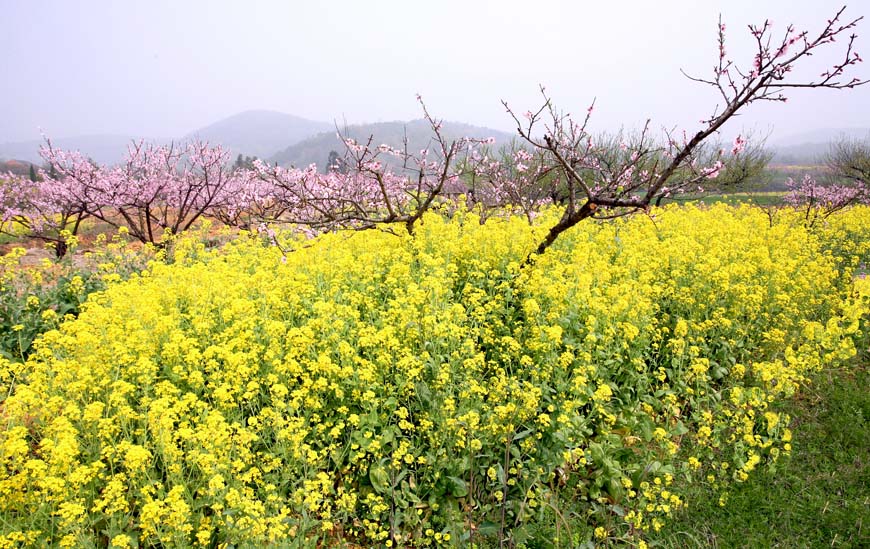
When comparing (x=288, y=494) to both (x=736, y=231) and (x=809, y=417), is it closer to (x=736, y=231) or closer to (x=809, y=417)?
(x=809, y=417)

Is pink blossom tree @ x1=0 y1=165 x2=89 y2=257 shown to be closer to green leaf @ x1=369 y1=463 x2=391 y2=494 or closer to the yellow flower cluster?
the yellow flower cluster

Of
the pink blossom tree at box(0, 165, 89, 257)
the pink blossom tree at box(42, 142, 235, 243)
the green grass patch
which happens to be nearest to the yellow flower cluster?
the green grass patch

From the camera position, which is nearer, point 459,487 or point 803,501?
point 459,487

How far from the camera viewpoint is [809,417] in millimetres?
5617

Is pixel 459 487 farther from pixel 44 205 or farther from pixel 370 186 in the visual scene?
pixel 44 205

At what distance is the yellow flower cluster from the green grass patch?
0.22 metres

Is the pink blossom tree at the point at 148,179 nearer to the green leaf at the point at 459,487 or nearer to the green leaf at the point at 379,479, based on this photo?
the green leaf at the point at 379,479

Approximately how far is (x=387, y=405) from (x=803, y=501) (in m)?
3.76

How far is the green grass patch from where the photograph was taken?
408 centimetres

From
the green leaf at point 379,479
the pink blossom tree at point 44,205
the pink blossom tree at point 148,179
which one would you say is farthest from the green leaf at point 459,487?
the pink blossom tree at point 44,205

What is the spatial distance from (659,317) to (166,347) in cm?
602

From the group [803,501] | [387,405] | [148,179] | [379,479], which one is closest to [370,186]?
[148,179]

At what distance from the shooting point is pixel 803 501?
4457 millimetres

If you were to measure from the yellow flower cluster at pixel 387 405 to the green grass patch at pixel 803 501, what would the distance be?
22 centimetres
